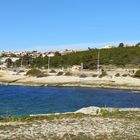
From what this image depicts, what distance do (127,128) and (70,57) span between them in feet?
470

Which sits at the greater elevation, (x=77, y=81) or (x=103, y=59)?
(x=103, y=59)

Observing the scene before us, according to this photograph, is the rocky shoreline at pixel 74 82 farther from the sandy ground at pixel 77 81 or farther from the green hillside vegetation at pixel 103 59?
the green hillside vegetation at pixel 103 59

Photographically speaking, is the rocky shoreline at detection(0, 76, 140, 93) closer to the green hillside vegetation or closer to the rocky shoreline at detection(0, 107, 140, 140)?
the green hillside vegetation

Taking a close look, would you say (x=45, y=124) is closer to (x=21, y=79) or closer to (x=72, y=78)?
(x=72, y=78)

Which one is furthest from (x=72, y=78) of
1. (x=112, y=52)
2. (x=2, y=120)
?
(x=2, y=120)

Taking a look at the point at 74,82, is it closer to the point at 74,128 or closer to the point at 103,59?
the point at 103,59

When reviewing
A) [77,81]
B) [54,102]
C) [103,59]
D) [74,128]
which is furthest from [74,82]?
[74,128]

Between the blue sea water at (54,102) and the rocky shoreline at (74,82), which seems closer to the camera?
the blue sea water at (54,102)

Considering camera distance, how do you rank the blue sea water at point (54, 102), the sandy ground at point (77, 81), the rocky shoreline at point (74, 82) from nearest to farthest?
the blue sea water at point (54, 102) < the rocky shoreline at point (74, 82) < the sandy ground at point (77, 81)

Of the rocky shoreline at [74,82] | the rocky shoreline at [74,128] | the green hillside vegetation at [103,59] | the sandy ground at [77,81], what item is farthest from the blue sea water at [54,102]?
the green hillside vegetation at [103,59]

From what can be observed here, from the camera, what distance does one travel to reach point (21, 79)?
11706 cm

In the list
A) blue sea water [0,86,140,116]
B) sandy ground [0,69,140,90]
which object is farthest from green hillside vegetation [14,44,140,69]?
blue sea water [0,86,140,116]

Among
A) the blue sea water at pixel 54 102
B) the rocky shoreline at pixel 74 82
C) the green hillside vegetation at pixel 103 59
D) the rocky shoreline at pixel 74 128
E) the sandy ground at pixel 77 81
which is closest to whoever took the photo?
the rocky shoreline at pixel 74 128

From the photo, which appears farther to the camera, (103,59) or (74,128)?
(103,59)
